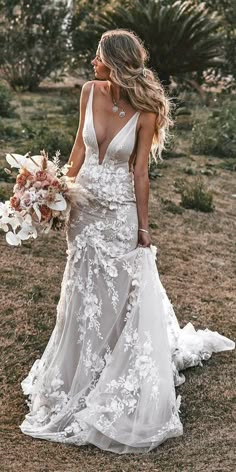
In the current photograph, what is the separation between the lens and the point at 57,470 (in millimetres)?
4637

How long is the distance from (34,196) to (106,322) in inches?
33.1

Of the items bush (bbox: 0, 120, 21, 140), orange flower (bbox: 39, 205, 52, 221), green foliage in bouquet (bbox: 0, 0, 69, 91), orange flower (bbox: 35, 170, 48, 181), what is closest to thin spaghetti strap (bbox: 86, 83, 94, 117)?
orange flower (bbox: 35, 170, 48, 181)

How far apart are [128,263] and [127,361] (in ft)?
1.80

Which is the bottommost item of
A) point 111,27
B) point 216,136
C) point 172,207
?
point 216,136

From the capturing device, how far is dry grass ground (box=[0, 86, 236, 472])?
15.7 feet

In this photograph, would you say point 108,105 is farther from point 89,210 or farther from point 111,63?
point 89,210

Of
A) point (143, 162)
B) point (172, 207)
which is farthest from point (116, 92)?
point (172, 207)

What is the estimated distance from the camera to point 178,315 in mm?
7008

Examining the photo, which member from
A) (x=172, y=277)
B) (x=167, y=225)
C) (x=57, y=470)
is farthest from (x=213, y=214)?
(x=57, y=470)

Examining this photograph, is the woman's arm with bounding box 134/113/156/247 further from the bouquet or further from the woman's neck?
the bouquet

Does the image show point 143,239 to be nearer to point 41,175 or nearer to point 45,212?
point 45,212

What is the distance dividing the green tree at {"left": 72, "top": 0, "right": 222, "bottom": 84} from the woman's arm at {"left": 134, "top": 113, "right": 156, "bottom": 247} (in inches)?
357

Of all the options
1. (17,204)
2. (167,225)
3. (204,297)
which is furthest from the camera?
(167,225)

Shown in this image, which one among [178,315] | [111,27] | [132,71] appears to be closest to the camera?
[132,71]
